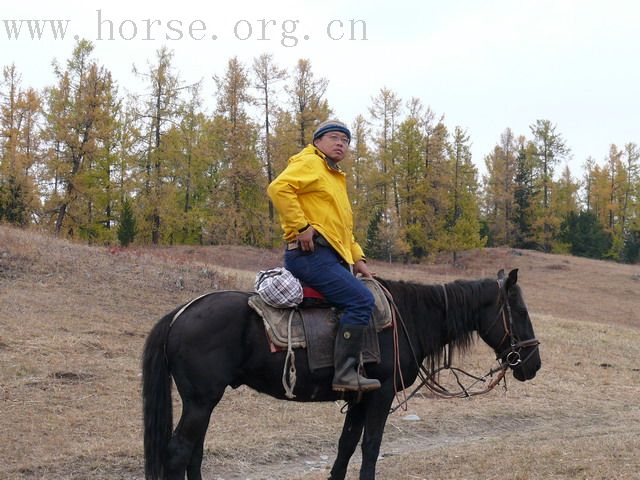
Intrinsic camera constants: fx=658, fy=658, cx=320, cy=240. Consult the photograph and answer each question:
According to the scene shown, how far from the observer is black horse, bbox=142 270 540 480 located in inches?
202

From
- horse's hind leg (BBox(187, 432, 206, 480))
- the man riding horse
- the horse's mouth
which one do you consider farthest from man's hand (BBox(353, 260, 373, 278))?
horse's hind leg (BBox(187, 432, 206, 480))

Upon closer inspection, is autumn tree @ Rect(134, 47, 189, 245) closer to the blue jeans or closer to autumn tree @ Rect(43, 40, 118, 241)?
autumn tree @ Rect(43, 40, 118, 241)

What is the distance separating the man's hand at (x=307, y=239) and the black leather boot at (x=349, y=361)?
2.27 ft

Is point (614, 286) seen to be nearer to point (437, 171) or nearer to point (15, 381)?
point (437, 171)

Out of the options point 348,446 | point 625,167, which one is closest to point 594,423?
point 348,446

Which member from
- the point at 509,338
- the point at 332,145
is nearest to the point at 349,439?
the point at 509,338

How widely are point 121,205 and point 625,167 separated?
50058 millimetres

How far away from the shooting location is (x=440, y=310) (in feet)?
20.3

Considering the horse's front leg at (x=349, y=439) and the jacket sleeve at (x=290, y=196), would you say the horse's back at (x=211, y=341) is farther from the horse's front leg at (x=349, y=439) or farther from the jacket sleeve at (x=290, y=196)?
the horse's front leg at (x=349, y=439)

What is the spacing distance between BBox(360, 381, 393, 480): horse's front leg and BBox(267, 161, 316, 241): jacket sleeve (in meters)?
1.56

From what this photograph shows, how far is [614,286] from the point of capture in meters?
40.0

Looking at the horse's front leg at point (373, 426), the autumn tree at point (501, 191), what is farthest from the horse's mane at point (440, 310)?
the autumn tree at point (501, 191)

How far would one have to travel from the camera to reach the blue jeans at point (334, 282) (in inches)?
213

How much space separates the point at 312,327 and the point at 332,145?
1561 mm
